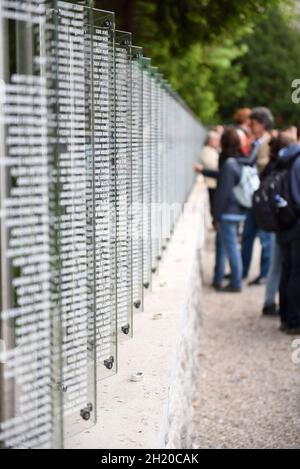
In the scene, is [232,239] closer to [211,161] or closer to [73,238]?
[211,161]

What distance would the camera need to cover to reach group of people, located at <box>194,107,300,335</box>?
7645 millimetres

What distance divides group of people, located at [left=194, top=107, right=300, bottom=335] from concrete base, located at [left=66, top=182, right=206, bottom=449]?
4.95 feet

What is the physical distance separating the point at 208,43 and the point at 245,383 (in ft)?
15.3

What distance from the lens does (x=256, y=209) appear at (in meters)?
7.75

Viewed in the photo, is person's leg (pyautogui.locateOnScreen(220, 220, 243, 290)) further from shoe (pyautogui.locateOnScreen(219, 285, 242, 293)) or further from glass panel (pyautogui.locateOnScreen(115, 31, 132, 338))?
glass panel (pyautogui.locateOnScreen(115, 31, 132, 338))

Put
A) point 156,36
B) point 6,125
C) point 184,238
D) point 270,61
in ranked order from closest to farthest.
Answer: point 6,125
point 184,238
point 156,36
point 270,61

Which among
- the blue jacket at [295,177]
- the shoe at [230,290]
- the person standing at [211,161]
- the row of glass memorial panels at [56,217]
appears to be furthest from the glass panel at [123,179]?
the person standing at [211,161]

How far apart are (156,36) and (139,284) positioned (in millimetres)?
5600

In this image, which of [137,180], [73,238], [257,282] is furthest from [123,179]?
[257,282]

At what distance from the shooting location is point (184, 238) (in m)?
8.70

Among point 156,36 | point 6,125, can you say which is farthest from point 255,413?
point 156,36

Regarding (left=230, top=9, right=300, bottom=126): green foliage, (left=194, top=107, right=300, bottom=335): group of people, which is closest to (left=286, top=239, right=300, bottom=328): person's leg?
(left=194, top=107, right=300, bottom=335): group of people
